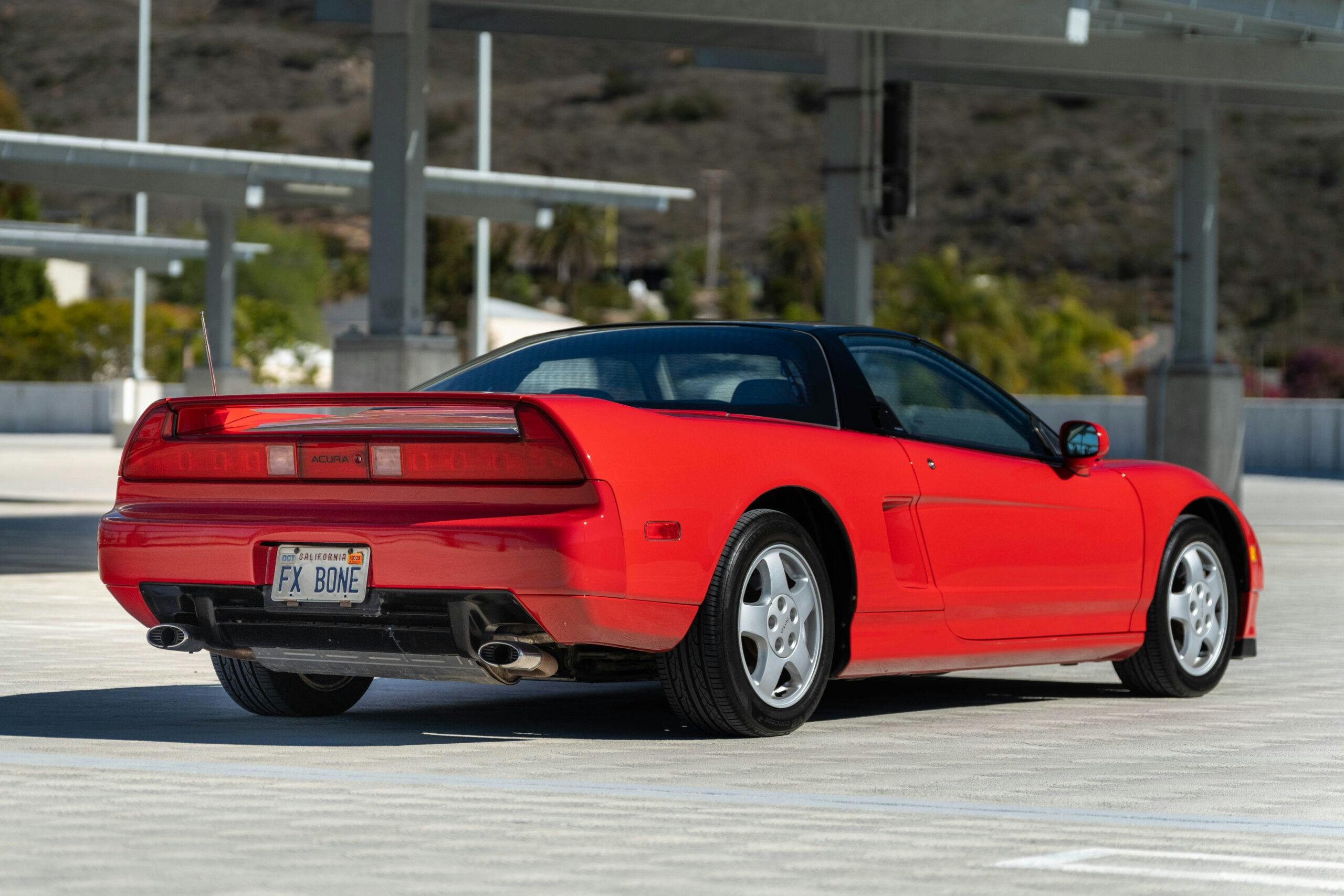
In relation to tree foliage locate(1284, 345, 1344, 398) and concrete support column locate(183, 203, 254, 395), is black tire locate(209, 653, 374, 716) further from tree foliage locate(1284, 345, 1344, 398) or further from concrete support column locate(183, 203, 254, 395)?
tree foliage locate(1284, 345, 1344, 398)

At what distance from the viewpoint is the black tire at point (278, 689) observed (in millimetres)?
7961

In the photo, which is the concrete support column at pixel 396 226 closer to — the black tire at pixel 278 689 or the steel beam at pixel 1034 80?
the steel beam at pixel 1034 80

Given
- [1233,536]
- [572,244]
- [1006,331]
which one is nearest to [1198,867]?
[1233,536]

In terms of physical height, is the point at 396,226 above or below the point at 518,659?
above

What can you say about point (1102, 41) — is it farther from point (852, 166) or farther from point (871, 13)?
point (871, 13)

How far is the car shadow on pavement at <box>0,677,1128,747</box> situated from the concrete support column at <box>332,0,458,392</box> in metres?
A: 10.6

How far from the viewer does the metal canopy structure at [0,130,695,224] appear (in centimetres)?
Answer: 2922

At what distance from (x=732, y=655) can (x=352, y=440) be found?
4.26ft

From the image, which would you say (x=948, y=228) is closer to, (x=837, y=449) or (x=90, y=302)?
(x=90, y=302)

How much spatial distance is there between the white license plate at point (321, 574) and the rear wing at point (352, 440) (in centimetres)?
22

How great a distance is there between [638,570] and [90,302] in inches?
2963

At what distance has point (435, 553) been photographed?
6.80 meters

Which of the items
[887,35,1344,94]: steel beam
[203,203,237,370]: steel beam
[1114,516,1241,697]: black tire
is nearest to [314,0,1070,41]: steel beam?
[887,35,1344,94]: steel beam

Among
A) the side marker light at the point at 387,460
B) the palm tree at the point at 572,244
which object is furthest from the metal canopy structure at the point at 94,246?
the palm tree at the point at 572,244
